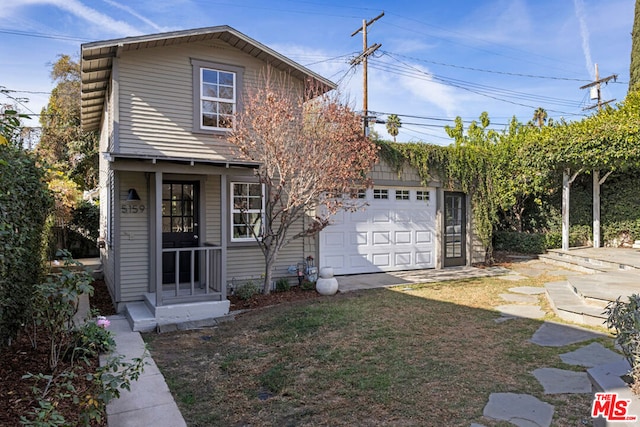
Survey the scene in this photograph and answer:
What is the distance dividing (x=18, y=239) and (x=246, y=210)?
453 cm

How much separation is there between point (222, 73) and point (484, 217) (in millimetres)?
7856

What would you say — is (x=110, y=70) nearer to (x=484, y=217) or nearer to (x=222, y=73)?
(x=222, y=73)

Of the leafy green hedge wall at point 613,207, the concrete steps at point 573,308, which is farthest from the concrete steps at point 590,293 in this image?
the leafy green hedge wall at point 613,207

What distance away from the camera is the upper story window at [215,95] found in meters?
7.67

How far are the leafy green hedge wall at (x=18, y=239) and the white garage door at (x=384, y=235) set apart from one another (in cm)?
554

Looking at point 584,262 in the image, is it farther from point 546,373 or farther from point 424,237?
point 546,373

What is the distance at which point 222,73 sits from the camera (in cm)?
795

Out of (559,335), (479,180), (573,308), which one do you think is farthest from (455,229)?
(559,335)

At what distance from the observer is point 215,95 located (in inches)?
309

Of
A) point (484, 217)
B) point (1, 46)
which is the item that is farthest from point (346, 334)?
point (1, 46)

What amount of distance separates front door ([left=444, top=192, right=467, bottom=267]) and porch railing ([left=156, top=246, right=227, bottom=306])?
6.39 meters

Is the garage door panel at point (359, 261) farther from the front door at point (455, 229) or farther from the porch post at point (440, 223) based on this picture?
the front door at point (455, 229)

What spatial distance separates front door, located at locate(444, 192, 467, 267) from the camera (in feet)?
35.8

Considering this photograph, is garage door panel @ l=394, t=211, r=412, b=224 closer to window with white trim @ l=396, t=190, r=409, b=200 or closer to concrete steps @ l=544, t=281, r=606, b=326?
window with white trim @ l=396, t=190, r=409, b=200
